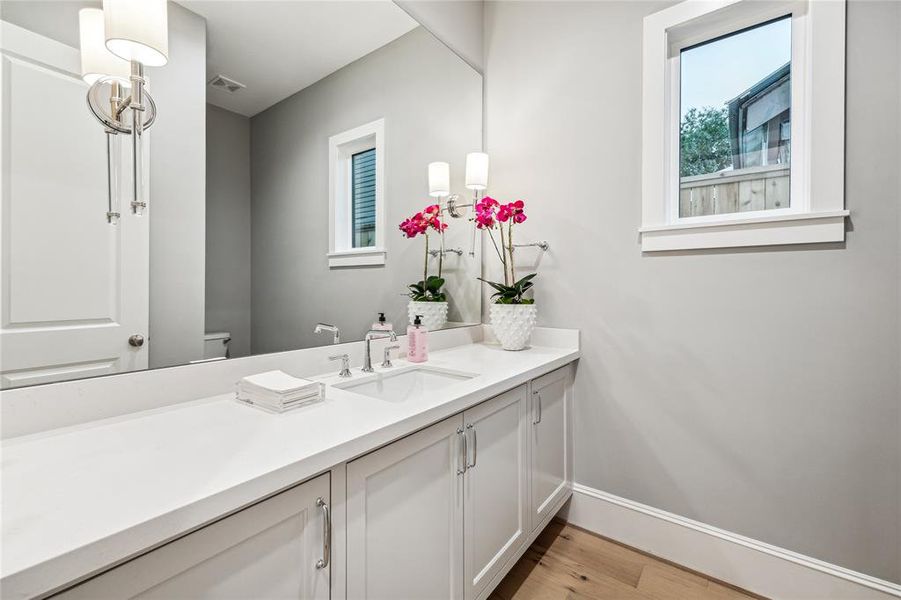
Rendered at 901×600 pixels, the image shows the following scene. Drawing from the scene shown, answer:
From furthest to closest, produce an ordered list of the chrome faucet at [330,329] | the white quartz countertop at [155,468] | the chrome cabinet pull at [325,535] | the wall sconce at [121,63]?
the chrome faucet at [330,329]
the wall sconce at [121,63]
the chrome cabinet pull at [325,535]
the white quartz countertop at [155,468]

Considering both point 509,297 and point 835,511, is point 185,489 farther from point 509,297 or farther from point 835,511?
point 835,511

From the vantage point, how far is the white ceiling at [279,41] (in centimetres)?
117

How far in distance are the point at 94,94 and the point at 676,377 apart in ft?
6.83

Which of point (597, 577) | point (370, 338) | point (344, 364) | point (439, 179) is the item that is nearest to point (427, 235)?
point (439, 179)

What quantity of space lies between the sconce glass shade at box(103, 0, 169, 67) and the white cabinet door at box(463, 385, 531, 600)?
121 cm

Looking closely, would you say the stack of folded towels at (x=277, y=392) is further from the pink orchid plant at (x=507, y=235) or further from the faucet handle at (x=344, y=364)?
the pink orchid plant at (x=507, y=235)

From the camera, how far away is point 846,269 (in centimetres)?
136

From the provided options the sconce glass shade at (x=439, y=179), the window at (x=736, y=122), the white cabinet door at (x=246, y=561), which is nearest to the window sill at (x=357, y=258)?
the sconce glass shade at (x=439, y=179)

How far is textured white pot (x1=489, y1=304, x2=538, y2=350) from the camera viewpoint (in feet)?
6.21

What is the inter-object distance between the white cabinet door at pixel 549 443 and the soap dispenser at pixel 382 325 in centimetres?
64

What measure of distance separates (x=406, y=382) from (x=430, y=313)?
1.49ft

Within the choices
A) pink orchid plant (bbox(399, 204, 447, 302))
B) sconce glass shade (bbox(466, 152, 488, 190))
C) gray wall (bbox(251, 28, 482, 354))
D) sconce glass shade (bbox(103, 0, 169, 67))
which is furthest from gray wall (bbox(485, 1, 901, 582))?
sconce glass shade (bbox(103, 0, 169, 67))

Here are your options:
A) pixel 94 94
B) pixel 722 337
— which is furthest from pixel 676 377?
pixel 94 94

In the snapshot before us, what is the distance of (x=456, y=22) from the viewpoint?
2.10 m
